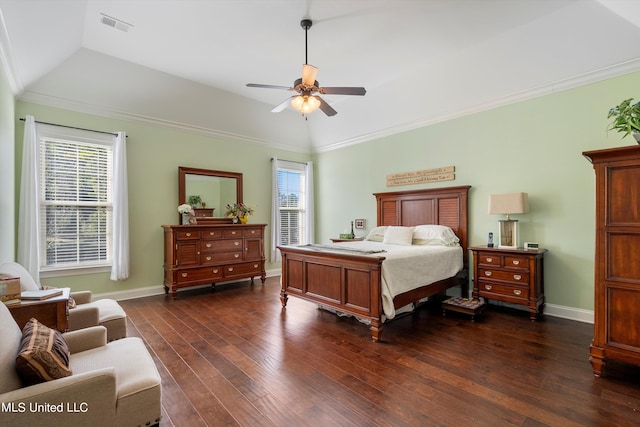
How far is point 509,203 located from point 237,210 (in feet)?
14.0

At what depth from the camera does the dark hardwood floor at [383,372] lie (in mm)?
1868

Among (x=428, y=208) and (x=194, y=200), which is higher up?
(x=194, y=200)

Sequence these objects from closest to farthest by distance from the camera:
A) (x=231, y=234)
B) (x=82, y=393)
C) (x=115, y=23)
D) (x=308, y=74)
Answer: (x=82, y=393)
(x=308, y=74)
(x=115, y=23)
(x=231, y=234)

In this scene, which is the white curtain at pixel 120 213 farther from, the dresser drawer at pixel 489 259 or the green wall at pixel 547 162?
the dresser drawer at pixel 489 259

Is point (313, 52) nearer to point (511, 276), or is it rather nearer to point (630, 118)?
point (630, 118)

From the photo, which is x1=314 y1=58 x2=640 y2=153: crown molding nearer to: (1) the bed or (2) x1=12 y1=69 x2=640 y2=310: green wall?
(2) x1=12 y1=69 x2=640 y2=310: green wall

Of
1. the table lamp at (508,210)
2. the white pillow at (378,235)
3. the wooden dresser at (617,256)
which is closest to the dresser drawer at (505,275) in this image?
the table lamp at (508,210)

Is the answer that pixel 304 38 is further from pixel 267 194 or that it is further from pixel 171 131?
pixel 267 194

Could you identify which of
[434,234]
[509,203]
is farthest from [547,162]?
[434,234]

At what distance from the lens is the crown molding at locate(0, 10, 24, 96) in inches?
98.5

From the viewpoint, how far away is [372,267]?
3.04 metres

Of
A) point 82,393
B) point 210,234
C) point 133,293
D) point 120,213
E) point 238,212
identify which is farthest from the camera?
point 238,212

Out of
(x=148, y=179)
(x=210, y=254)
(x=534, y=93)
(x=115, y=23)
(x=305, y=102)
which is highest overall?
(x=115, y=23)

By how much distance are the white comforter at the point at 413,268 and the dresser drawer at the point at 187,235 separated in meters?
2.97
